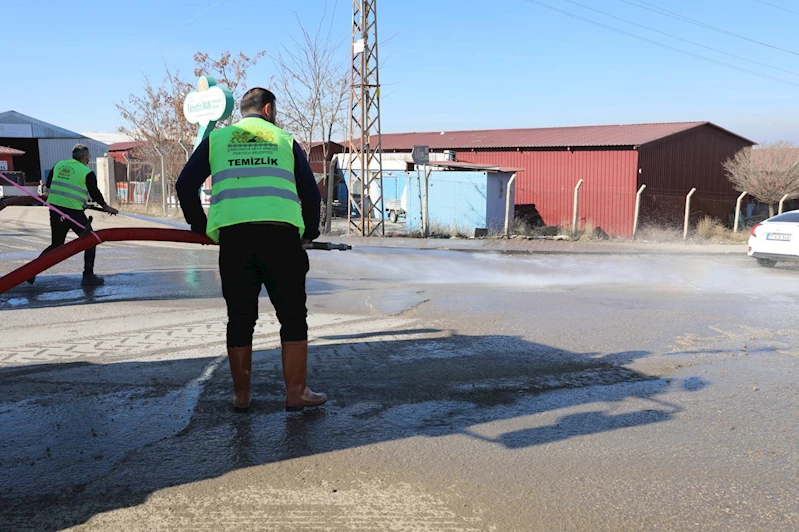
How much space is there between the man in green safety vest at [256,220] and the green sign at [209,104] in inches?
416

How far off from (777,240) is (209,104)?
1196 cm

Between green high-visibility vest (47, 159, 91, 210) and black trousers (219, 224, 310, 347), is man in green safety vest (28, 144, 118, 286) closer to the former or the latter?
green high-visibility vest (47, 159, 91, 210)

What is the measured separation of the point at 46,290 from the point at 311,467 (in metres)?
7.20

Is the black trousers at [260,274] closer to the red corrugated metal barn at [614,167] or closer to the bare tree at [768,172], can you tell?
the red corrugated metal barn at [614,167]

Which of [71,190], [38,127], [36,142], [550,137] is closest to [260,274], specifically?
[71,190]

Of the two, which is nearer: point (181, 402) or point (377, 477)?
point (377, 477)

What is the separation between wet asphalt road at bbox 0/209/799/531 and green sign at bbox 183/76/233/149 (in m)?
7.15

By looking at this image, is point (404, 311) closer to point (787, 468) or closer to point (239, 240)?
point (239, 240)

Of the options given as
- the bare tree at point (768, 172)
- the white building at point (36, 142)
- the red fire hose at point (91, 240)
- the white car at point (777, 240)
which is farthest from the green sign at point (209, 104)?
the white building at point (36, 142)

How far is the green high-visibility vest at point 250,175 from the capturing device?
4.29 metres

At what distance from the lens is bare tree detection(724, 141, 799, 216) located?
33.9 metres

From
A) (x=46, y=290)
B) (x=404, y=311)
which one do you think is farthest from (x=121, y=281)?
(x=404, y=311)

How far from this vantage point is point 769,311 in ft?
28.8

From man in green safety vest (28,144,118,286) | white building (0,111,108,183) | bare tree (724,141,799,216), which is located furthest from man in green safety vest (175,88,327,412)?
white building (0,111,108,183)
